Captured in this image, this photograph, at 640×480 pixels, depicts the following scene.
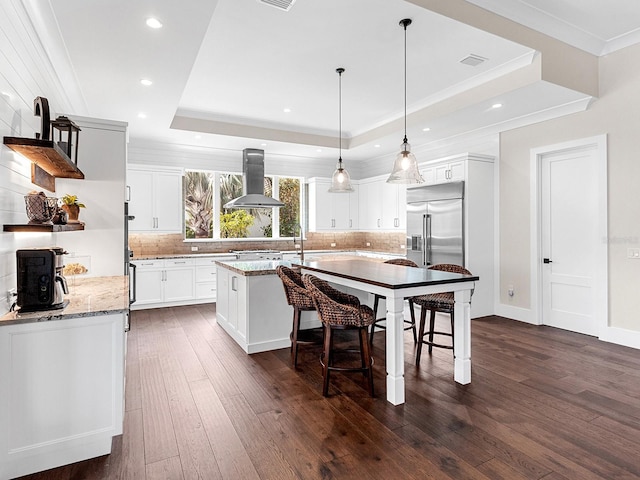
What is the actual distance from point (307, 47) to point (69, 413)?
3648mm

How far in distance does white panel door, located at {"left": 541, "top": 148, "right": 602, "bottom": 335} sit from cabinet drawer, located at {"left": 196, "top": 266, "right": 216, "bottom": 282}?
5322 millimetres

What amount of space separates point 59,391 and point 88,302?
1.85ft

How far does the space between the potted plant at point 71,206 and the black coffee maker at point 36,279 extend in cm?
128

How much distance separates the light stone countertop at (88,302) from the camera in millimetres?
2033

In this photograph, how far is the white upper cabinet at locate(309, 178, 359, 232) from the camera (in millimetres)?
8047

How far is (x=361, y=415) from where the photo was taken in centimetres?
266

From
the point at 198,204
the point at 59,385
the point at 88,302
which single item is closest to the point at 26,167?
the point at 88,302

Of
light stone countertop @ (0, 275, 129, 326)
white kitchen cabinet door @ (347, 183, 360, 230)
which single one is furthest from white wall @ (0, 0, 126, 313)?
white kitchen cabinet door @ (347, 183, 360, 230)

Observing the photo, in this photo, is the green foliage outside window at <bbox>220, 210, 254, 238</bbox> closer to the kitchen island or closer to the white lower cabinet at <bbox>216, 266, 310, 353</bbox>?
the white lower cabinet at <bbox>216, 266, 310, 353</bbox>

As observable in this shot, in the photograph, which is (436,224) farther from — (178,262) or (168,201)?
A: (168,201)

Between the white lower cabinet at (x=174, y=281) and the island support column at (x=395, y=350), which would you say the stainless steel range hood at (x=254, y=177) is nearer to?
the white lower cabinet at (x=174, y=281)

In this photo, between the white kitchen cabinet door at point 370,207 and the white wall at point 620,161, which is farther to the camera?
the white kitchen cabinet door at point 370,207

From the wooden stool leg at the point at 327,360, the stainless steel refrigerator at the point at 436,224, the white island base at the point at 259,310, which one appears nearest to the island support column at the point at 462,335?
the wooden stool leg at the point at 327,360

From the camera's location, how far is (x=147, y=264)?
20.1ft
